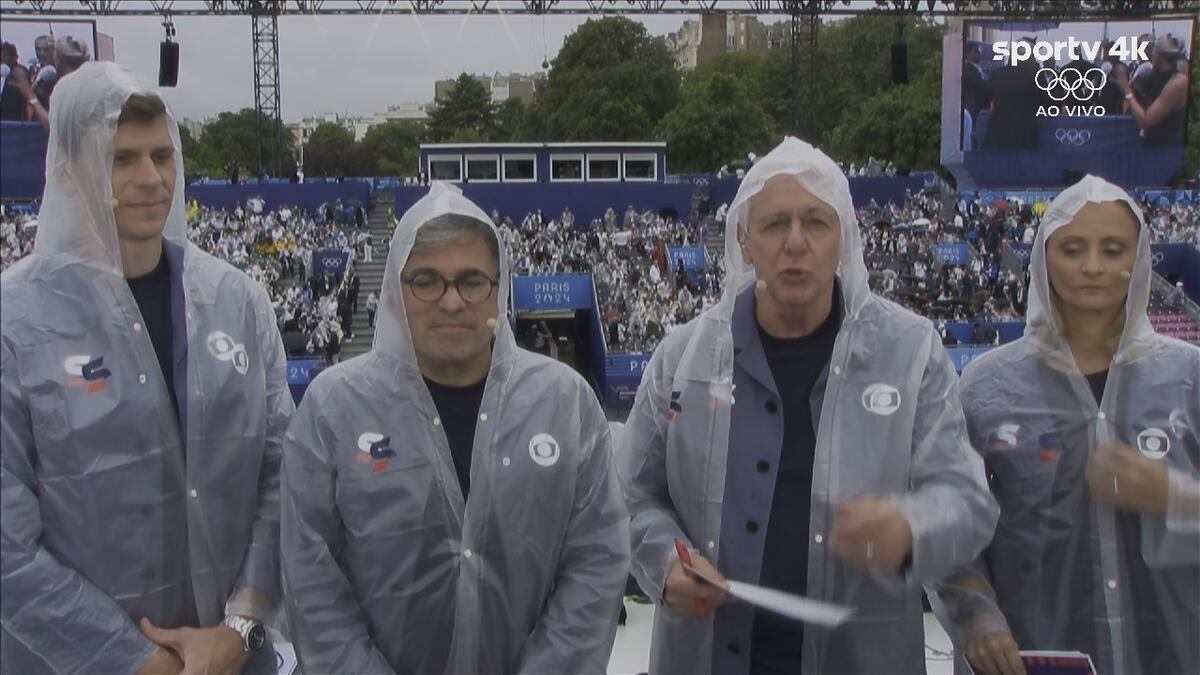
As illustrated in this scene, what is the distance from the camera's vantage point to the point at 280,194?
2667cm

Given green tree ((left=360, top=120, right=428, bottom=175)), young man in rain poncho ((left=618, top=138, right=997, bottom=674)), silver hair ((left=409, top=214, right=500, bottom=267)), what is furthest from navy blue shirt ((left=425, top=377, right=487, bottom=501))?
green tree ((left=360, top=120, right=428, bottom=175))

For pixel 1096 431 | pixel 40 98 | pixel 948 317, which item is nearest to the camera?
pixel 1096 431

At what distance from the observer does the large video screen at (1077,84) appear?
25.5m

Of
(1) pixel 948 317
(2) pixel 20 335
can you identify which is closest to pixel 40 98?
(1) pixel 948 317

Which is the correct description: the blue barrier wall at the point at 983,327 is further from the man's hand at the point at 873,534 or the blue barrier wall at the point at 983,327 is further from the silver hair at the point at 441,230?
the silver hair at the point at 441,230

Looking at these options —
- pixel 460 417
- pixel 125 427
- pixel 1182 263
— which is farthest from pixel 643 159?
pixel 125 427

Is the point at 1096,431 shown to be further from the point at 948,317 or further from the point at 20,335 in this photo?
the point at 948,317

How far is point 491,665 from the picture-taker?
2115 mm

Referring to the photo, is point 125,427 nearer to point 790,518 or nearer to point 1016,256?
point 790,518

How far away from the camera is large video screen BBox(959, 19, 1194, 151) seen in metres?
25.5

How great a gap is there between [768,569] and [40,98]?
91.8ft

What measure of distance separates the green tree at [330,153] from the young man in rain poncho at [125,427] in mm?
45997

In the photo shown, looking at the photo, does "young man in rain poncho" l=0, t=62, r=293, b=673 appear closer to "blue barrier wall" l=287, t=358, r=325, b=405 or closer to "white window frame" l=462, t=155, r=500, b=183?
"blue barrier wall" l=287, t=358, r=325, b=405

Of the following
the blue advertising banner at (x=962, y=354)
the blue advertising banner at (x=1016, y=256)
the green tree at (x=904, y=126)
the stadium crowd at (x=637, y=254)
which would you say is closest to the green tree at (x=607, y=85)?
the green tree at (x=904, y=126)
